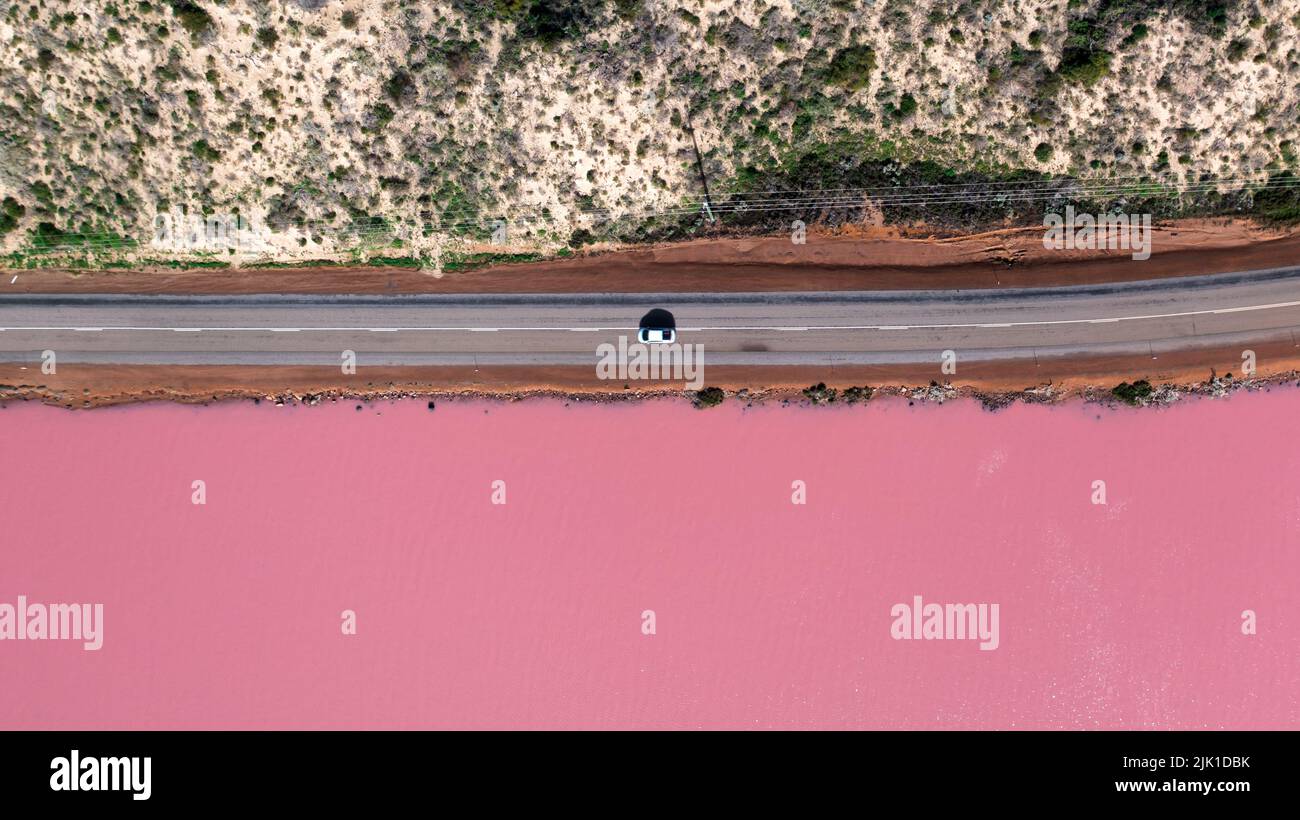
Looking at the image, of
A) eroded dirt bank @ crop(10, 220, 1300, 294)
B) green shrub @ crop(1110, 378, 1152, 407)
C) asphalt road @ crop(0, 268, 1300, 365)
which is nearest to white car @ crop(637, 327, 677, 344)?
asphalt road @ crop(0, 268, 1300, 365)

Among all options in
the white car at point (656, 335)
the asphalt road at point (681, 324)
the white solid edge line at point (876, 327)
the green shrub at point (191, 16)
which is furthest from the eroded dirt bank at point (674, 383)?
the green shrub at point (191, 16)

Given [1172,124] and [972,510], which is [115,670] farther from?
[1172,124]

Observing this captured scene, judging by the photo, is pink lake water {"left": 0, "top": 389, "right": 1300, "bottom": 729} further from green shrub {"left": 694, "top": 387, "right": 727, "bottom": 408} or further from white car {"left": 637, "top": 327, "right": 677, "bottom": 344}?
white car {"left": 637, "top": 327, "right": 677, "bottom": 344}

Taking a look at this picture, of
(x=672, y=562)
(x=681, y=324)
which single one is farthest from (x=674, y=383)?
(x=672, y=562)

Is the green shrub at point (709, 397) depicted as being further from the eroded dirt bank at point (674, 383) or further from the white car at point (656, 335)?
the white car at point (656, 335)

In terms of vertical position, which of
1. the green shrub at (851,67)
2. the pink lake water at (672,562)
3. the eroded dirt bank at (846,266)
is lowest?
the pink lake water at (672,562)

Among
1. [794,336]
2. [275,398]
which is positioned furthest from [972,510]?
[275,398]
